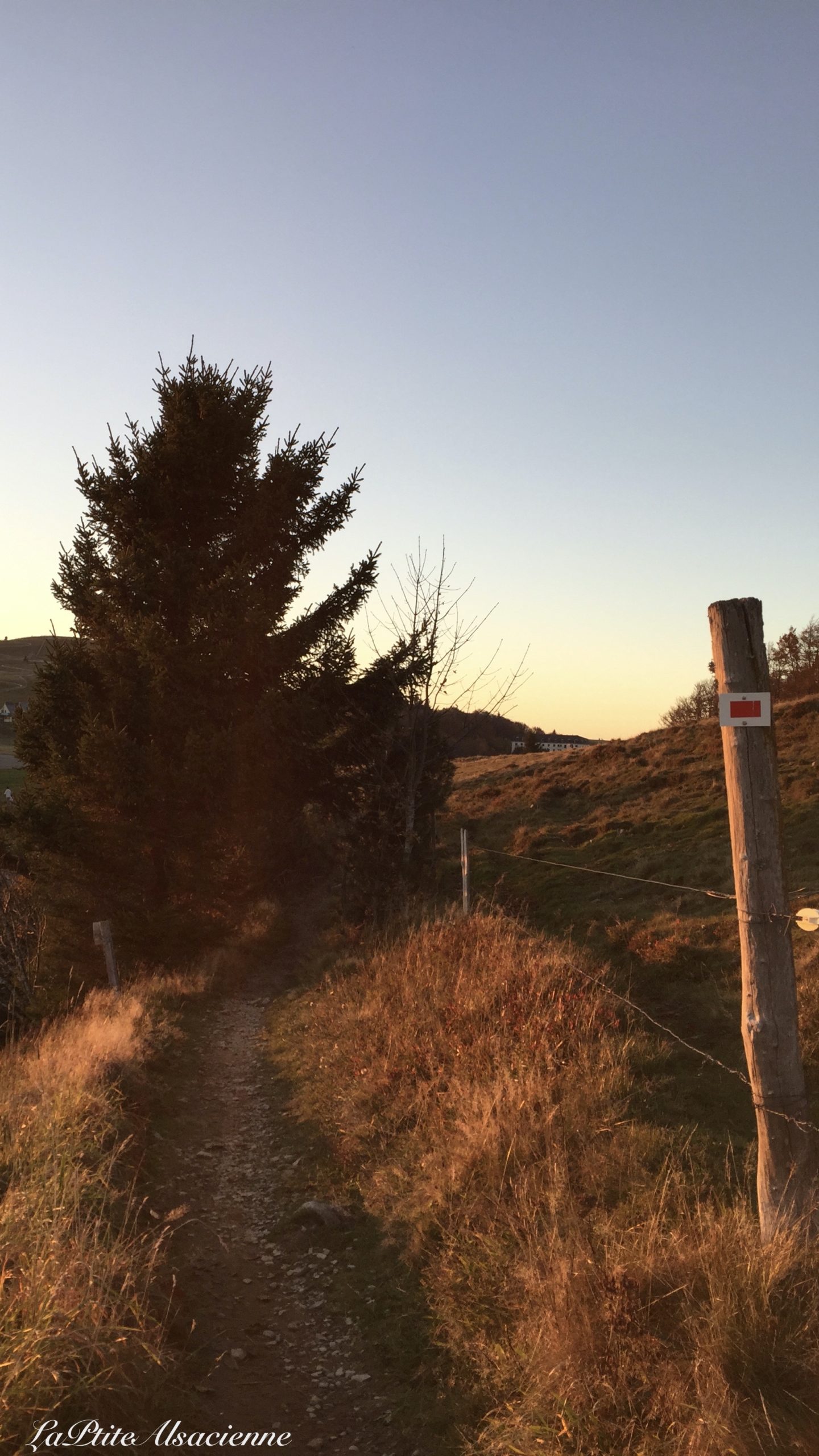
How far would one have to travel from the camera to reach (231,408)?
16922 millimetres

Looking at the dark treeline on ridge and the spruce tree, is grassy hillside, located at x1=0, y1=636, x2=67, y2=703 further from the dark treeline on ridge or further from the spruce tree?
the spruce tree

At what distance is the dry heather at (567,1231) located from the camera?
3.57 meters

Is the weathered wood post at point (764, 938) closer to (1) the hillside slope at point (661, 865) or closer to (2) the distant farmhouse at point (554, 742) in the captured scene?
(1) the hillside slope at point (661, 865)

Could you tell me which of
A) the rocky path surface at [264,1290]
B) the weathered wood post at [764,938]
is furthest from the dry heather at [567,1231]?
the rocky path surface at [264,1290]

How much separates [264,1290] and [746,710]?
15.6 ft

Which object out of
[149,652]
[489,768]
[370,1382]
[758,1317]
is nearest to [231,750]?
[149,652]

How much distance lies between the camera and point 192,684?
51.3 ft

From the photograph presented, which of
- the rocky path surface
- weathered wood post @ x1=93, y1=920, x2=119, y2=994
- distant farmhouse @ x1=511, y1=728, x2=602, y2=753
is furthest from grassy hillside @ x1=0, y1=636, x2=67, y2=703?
the rocky path surface

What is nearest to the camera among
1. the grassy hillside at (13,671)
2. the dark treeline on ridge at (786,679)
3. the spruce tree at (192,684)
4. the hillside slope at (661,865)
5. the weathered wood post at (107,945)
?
the hillside slope at (661,865)

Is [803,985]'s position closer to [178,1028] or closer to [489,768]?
[178,1028]

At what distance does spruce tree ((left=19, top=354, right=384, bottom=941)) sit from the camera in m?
15.3

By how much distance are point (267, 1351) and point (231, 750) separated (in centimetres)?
1118

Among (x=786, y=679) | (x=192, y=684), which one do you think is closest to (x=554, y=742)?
(x=786, y=679)

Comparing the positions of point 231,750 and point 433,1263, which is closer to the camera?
point 433,1263
